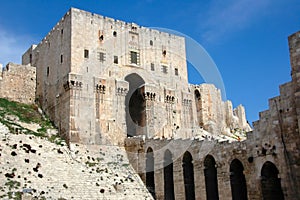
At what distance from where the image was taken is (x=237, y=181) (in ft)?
85.1

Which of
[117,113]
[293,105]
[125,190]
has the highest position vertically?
[117,113]

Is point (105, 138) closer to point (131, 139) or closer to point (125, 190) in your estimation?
point (131, 139)

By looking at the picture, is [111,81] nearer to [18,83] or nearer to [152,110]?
[152,110]

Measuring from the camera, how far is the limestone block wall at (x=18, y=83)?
3884cm

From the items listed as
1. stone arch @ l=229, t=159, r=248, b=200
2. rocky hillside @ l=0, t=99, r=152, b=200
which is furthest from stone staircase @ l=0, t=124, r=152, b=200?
stone arch @ l=229, t=159, r=248, b=200

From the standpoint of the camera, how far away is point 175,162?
30.4m

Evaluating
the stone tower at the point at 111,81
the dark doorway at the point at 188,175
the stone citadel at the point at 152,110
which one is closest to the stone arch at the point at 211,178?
the stone citadel at the point at 152,110

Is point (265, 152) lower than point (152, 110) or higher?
lower

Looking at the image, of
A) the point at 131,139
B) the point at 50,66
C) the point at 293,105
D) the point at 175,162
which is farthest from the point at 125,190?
the point at 50,66

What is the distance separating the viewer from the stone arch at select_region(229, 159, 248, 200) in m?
25.7

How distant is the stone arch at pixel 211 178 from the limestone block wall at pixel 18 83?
2027 centimetres

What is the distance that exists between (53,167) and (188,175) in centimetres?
955

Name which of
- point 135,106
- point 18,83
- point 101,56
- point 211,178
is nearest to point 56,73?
point 18,83

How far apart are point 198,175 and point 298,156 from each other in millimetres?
8935
